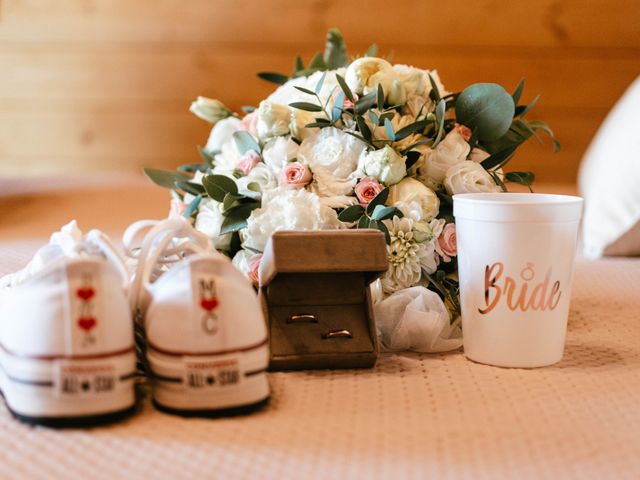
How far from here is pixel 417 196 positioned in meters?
0.81

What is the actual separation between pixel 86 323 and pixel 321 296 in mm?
252

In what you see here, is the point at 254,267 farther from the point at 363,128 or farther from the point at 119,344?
the point at 119,344

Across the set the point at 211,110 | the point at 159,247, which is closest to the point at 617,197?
the point at 211,110

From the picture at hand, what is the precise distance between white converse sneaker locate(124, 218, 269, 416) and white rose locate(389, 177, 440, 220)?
0.90 feet

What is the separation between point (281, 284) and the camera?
711 millimetres

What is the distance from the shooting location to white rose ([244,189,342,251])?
30.9 inches

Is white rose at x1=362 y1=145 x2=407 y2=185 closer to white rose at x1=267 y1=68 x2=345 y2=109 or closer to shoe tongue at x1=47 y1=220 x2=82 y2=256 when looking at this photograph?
white rose at x1=267 y1=68 x2=345 y2=109

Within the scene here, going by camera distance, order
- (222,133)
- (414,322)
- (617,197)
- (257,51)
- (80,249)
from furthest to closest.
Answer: (257,51)
(617,197)
(222,133)
(414,322)
(80,249)

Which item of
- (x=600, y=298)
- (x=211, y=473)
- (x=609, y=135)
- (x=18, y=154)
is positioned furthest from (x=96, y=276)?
(x=18, y=154)

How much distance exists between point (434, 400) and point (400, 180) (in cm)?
27

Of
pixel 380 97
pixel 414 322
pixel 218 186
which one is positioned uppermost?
pixel 380 97

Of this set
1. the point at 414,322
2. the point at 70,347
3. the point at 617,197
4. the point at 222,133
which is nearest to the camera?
the point at 70,347

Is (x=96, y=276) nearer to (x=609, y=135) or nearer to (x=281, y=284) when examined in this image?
(x=281, y=284)

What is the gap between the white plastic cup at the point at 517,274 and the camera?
68 centimetres
